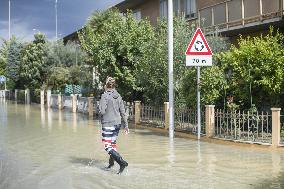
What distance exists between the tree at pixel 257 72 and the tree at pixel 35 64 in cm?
3300

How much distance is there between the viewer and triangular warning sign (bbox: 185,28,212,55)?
1424cm

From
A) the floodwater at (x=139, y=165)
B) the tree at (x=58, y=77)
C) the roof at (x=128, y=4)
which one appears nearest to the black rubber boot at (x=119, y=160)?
the floodwater at (x=139, y=165)

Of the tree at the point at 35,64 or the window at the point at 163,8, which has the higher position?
the window at the point at 163,8

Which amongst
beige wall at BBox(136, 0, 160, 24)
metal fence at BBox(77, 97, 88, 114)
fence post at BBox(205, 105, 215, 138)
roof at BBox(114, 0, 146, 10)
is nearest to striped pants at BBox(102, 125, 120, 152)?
fence post at BBox(205, 105, 215, 138)

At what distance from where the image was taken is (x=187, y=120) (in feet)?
52.5

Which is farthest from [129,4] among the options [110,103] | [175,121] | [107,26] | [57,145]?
Result: [110,103]

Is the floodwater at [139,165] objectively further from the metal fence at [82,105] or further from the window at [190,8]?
the metal fence at [82,105]

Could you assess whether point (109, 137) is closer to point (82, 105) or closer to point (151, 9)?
point (82, 105)

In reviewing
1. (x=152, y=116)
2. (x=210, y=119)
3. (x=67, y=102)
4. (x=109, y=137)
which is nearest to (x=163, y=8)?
(x=67, y=102)

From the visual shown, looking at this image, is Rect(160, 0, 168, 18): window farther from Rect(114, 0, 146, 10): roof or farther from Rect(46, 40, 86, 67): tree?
Rect(46, 40, 86, 67): tree

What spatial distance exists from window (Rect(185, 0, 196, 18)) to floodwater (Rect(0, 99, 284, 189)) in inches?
500

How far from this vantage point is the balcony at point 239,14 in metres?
20.4

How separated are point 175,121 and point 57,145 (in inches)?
172

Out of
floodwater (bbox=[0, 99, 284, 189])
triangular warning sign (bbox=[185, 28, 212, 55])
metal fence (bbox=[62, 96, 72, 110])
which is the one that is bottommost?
floodwater (bbox=[0, 99, 284, 189])
